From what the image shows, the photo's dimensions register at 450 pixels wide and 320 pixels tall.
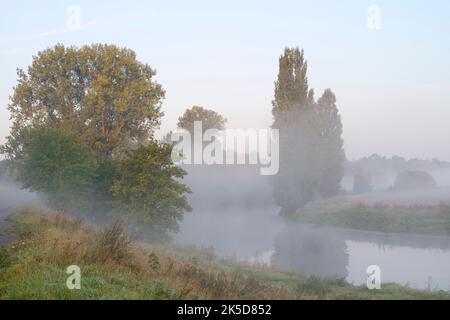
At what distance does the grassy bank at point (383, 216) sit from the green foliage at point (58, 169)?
26.7 metres

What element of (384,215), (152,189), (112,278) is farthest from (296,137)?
(112,278)

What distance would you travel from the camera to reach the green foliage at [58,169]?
1244 inches

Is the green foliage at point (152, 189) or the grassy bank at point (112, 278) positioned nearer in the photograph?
the grassy bank at point (112, 278)

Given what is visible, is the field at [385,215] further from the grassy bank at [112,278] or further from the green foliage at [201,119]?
the green foliage at [201,119]

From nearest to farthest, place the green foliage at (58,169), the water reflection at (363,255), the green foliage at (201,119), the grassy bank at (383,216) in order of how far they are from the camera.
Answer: the water reflection at (363,255) < the green foliage at (58,169) < the grassy bank at (383,216) < the green foliage at (201,119)

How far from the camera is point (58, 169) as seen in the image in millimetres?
31750

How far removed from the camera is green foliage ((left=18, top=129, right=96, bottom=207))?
104ft

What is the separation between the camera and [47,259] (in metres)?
11.7

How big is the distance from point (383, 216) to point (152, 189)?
2604 cm

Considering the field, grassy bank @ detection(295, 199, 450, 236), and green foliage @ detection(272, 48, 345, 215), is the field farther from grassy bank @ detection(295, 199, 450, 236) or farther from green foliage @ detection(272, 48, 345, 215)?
green foliage @ detection(272, 48, 345, 215)

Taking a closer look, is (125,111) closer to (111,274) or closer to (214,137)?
(111,274)

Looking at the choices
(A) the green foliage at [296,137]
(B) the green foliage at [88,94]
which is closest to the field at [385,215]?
(A) the green foliage at [296,137]

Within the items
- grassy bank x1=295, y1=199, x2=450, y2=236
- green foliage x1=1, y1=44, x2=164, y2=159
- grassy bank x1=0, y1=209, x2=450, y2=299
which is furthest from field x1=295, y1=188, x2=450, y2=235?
grassy bank x1=0, y1=209, x2=450, y2=299
